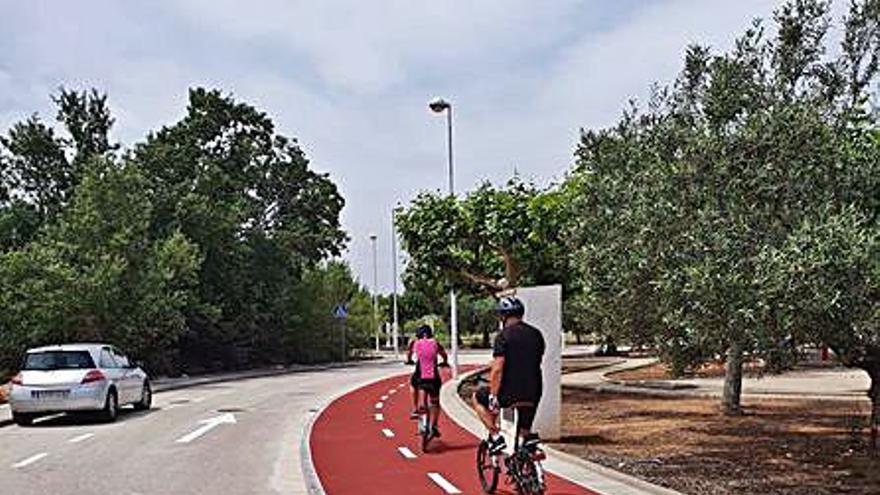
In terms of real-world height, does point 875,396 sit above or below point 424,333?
below

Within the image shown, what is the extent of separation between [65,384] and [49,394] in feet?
1.20

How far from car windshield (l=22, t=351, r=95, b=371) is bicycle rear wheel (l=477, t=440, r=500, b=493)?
12.2 metres

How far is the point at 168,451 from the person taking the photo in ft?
53.4

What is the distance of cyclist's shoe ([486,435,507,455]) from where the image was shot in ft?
35.6

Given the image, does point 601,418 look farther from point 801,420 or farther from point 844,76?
point 844,76

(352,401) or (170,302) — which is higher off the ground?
(170,302)

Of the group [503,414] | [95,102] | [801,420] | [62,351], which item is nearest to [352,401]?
[62,351]

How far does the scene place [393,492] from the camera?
11.7m

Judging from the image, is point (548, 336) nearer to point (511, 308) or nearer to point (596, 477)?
point (596, 477)

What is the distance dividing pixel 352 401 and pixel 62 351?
774 cm

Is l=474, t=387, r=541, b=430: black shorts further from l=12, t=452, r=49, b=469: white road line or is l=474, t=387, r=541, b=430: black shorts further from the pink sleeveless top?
l=12, t=452, r=49, b=469: white road line

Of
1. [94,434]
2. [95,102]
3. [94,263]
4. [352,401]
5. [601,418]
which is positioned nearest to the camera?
[94,434]

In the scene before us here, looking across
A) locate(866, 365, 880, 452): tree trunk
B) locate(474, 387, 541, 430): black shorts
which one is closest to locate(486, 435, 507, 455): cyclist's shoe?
locate(474, 387, 541, 430): black shorts

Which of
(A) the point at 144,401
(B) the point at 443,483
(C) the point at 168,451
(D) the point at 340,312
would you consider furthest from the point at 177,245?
(B) the point at 443,483
